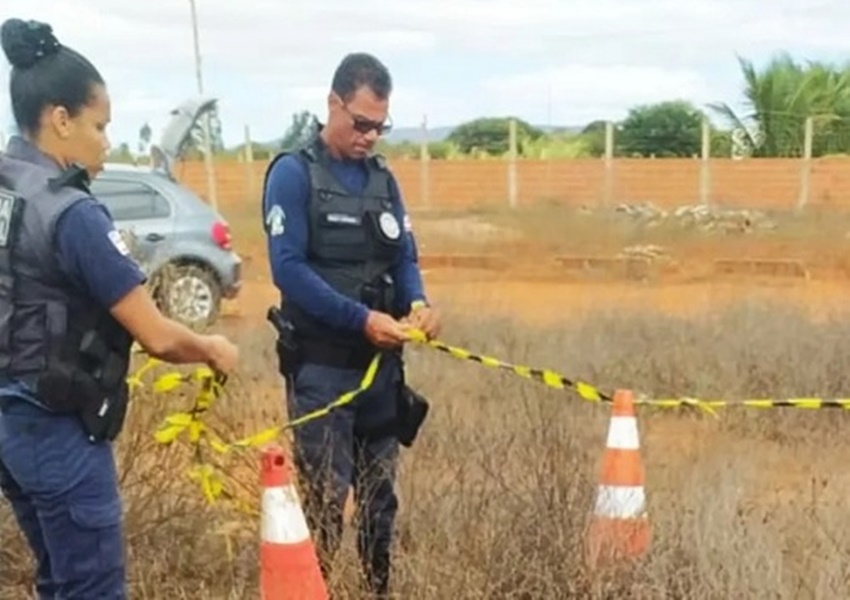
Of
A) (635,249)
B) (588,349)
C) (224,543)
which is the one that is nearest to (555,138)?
(635,249)

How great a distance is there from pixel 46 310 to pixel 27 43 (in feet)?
1.89

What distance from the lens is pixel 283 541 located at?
11.4 ft

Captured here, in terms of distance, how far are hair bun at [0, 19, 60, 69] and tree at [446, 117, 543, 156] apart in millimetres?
26895

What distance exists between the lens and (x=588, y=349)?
333 inches

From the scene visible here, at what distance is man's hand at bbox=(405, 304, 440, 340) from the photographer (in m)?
4.14

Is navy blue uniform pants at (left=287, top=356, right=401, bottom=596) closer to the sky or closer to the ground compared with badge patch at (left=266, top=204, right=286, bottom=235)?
closer to the ground

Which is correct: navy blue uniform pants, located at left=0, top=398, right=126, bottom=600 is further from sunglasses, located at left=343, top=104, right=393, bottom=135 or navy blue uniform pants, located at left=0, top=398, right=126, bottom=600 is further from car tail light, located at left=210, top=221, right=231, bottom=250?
car tail light, located at left=210, top=221, right=231, bottom=250

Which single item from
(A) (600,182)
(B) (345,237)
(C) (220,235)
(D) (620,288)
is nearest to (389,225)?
(B) (345,237)

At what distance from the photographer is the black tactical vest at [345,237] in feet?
13.4

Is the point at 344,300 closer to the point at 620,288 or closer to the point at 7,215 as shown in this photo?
the point at 7,215

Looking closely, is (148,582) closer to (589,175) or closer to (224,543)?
(224,543)

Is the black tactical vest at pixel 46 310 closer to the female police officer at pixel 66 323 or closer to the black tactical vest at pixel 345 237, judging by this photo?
the female police officer at pixel 66 323

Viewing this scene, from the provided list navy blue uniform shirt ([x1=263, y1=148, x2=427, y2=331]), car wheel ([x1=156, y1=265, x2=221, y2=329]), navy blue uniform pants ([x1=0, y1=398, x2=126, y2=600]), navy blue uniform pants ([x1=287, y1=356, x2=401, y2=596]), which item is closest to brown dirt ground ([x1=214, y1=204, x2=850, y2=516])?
car wheel ([x1=156, y1=265, x2=221, y2=329])

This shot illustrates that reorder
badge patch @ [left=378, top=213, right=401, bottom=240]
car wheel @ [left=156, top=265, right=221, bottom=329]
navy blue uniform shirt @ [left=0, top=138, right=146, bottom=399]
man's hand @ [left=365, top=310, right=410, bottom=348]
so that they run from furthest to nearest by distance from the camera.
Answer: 1. car wheel @ [left=156, top=265, right=221, bottom=329]
2. badge patch @ [left=378, top=213, right=401, bottom=240]
3. man's hand @ [left=365, top=310, right=410, bottom=348]
4. navy blue uniform shirt @ [left=0, top=138, right=146, bottom=399]
